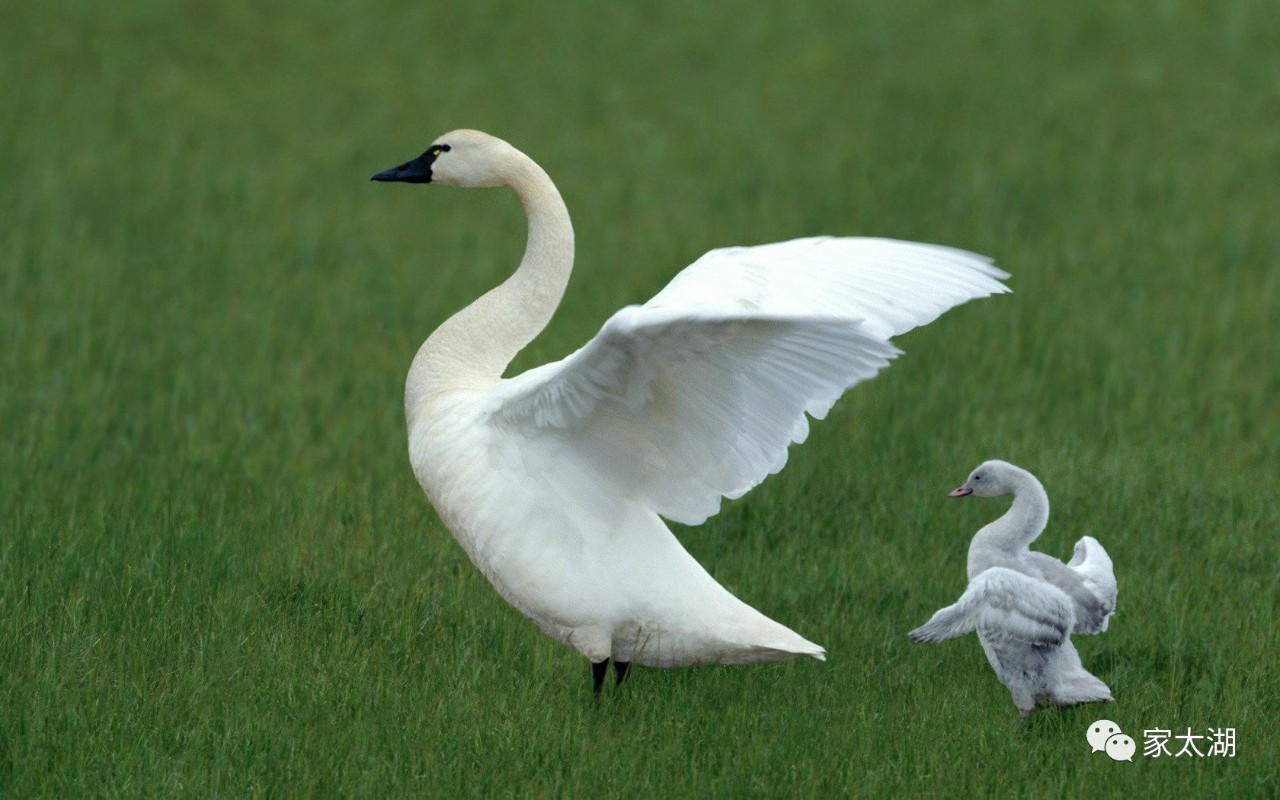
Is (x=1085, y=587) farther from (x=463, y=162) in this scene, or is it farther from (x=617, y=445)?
(x=463, y=162)

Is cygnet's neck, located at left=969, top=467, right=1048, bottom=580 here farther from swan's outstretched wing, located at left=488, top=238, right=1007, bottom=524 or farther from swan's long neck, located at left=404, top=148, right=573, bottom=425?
swan's long neck, located at left=404, top=148, right=573, bottom=425

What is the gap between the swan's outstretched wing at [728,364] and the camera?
15.2 feet

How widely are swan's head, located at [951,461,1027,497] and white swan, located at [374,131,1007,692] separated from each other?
757mm

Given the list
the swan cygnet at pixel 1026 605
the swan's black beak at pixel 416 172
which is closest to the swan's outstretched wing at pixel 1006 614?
the swan cygnet at pixel 1026 605

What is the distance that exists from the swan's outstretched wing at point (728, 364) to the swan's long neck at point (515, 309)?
253 millimetres

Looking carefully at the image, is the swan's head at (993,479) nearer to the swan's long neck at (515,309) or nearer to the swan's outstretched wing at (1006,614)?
the swan's outstretched wing at (1006,614)

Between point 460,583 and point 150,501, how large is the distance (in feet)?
5.73

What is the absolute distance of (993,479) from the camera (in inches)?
239

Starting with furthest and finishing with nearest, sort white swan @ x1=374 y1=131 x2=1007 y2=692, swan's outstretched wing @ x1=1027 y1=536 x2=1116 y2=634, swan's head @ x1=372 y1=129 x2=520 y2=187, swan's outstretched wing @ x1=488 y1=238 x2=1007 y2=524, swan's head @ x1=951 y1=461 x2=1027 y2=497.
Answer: swan's head @ x1=372 y1=129 x2=520 y2=187, swan's head @ x1=951 y1=461 x2=1027 y2=497, swan's outstretched wing @ x1=1027 y1=536 x2=1116 y2=634, white swan @ x1=374 y1=131 x2=1007 y2=692, swan's outstretched wing @ x1=488 y1=238 x2=1007 y2=524

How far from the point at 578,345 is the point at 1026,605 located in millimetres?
4798

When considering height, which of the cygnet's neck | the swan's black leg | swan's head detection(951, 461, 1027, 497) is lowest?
the swan's black leg

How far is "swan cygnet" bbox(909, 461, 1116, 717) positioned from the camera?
5.33m

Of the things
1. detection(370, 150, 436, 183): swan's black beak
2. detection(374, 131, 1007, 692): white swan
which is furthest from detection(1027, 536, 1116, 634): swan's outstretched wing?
detection(370, 150, 436, 183): swan's black beak

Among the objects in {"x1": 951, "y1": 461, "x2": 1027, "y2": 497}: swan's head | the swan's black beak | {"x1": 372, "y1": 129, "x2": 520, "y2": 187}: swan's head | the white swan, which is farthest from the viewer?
the swan's black beak
